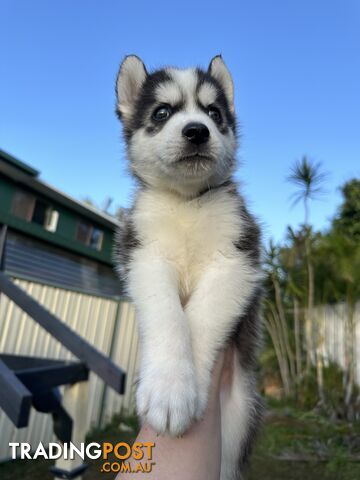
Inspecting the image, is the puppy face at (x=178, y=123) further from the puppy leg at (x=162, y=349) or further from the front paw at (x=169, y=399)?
the front paw at (x=169, y=399)

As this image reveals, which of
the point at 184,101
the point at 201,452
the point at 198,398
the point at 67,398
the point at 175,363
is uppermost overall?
the point at 184,101

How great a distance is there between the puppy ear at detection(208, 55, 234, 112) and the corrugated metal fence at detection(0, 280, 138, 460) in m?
4.85

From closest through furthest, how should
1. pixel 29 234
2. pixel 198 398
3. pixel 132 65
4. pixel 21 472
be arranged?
1. pixel 198 398
2. pixel 132 65
3. pixel 21 472
4. pixel 29 234

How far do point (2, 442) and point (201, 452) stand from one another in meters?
5.59

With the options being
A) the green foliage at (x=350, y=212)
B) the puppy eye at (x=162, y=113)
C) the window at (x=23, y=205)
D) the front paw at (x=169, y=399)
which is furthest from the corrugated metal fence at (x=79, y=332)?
the green foliage at (x=350, y=212)

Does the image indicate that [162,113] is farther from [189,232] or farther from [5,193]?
[5,193]

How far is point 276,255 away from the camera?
10180mm

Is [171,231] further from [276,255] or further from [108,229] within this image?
[108,229]

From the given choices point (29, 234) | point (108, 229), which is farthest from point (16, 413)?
point (108, 229)

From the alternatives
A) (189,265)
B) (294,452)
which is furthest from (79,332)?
(189,265)

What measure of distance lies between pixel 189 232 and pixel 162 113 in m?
1.05

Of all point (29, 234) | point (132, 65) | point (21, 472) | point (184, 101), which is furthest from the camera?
point (29, 234)

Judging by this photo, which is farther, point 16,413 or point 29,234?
point 29,234

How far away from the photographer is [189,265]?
211 cm
